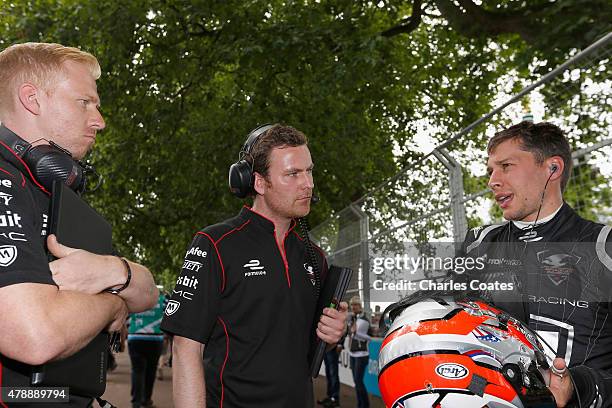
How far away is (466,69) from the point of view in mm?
17281

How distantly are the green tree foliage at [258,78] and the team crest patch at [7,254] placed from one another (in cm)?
777

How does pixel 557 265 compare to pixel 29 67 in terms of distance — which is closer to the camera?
pixel 29 67

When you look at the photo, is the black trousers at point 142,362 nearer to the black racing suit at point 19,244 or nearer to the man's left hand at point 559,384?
the black racing suit at point 19,244

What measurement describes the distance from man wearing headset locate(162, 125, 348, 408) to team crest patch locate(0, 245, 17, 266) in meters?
1.19

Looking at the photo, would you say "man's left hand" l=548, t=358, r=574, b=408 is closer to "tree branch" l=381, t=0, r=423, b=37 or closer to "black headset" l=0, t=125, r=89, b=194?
"black headset" l=0, t=125, r=89, b=194

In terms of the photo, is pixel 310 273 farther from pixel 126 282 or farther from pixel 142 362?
pixel 142 362

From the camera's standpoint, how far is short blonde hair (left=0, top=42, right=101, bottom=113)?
221cm

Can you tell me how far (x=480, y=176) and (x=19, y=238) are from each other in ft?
14.8

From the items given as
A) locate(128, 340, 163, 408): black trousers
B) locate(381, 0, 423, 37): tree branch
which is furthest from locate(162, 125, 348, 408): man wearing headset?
locate(381, 0, 423, 37): tree branch

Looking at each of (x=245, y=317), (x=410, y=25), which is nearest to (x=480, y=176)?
(x=245, y=317)

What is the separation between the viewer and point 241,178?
11.0ft

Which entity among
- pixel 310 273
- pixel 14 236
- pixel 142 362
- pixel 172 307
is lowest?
pixel 142 362

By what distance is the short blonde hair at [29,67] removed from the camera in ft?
7.25

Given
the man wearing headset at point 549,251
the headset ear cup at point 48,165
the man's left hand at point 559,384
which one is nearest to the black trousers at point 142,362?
the man wearing headset at point 549,251
